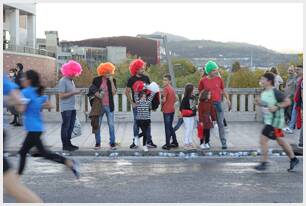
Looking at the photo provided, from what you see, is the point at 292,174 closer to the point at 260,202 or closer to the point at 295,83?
the point at 260,202

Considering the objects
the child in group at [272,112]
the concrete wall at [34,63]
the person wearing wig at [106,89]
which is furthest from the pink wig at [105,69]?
the concrete wall at [34,63]

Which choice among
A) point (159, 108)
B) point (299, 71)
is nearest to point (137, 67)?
point (299, 71)

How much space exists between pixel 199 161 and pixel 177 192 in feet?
9.86

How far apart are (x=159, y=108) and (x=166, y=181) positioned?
875 centimetres

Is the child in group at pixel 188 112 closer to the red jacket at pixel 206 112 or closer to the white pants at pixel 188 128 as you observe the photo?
the white pants at pixel 188 128

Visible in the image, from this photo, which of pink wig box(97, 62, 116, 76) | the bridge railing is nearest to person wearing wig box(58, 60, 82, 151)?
pink wig box(97, 62, 116, 76)

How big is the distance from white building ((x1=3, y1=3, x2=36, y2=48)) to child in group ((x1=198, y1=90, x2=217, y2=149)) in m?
44.2

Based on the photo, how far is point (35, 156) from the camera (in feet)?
35.2

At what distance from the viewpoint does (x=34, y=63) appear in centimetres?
5638

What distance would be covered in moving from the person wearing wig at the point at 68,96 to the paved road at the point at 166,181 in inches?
36.5

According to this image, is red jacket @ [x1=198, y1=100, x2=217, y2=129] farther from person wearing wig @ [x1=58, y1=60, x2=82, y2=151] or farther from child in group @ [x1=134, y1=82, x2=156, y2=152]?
person wearing wig @ [x1=58, y1=60, x2=82, y2=151]

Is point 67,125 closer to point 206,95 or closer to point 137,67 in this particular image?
point 137,67

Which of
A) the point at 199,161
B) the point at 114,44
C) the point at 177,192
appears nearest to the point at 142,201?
the point at 177,192

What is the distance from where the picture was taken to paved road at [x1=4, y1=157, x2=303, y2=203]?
7191 millimetres
